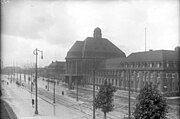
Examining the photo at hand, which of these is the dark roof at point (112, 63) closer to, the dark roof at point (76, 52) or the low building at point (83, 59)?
the low building at point (83, 59)

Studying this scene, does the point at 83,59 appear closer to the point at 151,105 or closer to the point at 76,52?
the point at 76,52

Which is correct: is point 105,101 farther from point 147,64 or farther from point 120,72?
point 120,72

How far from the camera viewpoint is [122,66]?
3076 inches

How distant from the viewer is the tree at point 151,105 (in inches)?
631

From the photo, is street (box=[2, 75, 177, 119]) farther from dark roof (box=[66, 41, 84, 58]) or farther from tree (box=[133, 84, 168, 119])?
dark roof (box=[66, 41, 84, 58])

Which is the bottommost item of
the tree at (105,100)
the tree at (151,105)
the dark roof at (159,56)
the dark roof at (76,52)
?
the tree at (105,100)

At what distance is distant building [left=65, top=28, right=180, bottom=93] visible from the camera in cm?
5844

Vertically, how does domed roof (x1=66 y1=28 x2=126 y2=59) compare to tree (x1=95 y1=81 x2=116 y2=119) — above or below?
above

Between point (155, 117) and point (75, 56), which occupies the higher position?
point (75, 56)

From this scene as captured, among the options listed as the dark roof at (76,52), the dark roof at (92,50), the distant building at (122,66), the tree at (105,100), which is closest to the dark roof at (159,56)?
the distant building at (122,66)

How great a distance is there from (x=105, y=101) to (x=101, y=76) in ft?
195

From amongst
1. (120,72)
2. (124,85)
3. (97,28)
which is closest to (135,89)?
(124,85)

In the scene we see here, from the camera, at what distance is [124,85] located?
7175cm

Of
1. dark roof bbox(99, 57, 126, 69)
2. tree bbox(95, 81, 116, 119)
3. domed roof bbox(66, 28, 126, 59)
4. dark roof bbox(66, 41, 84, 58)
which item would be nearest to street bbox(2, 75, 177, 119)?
tree bbox(95, 81, 116, 119)
